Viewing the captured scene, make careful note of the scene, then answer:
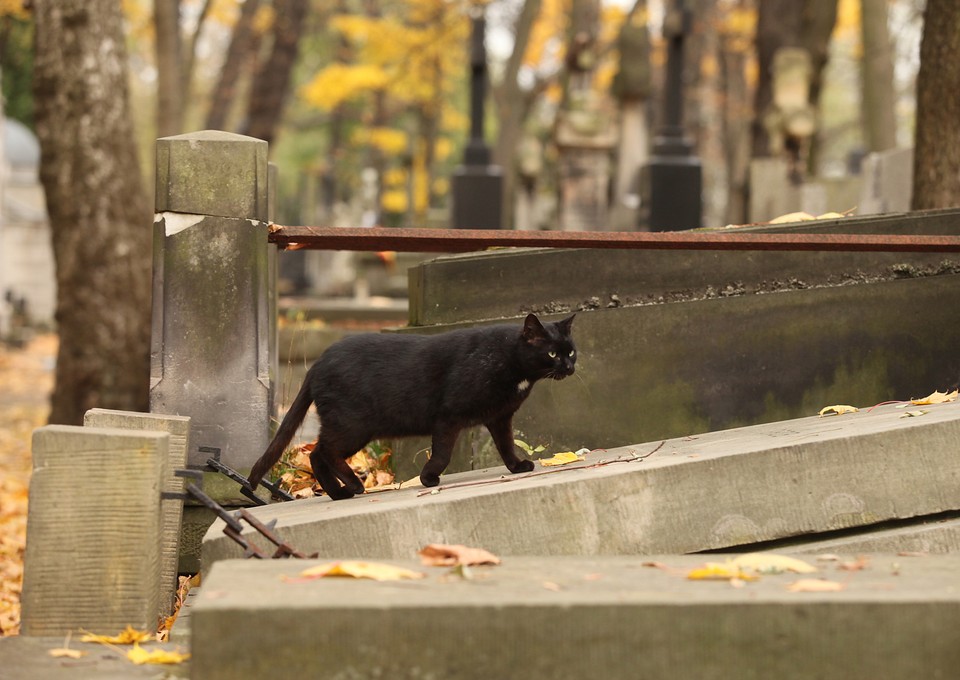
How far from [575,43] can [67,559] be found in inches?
790

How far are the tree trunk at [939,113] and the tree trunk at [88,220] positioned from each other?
6715 millimetres

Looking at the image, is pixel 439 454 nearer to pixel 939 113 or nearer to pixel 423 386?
pixel 423 386

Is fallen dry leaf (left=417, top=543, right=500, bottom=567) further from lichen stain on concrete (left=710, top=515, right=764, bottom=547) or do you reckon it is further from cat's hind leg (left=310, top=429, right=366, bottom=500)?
cat's hind leg (left=310, top=429, right=366, bottom=500)

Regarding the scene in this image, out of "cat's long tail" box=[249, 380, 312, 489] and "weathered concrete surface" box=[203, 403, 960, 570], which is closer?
"weathered concrete surface" box=[203, 403, 960, 570]

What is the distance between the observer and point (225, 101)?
2480 centimetres

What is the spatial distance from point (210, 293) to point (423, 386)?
124 cm

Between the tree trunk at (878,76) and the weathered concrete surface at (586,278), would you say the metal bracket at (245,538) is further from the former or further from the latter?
the tree trunk at (878,76)

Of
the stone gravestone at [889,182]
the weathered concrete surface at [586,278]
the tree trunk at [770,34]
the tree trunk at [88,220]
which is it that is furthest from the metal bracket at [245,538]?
the tree trunk at [770,34]

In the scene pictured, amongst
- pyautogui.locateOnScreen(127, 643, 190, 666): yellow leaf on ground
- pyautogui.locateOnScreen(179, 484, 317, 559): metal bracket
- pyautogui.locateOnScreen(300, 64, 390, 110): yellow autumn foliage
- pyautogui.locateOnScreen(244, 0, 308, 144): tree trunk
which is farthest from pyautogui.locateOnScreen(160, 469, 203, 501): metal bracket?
pyautogui.locateOnScreen(300, 64, 390, 110): yellow autumn foliage

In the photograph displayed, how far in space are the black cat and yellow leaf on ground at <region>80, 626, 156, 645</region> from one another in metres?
1.28

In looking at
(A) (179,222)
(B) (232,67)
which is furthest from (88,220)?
(B) (232,67)

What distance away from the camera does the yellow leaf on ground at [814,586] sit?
342 centimetres

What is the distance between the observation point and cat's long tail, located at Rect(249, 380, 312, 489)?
5301mm

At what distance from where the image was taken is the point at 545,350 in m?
5.19
